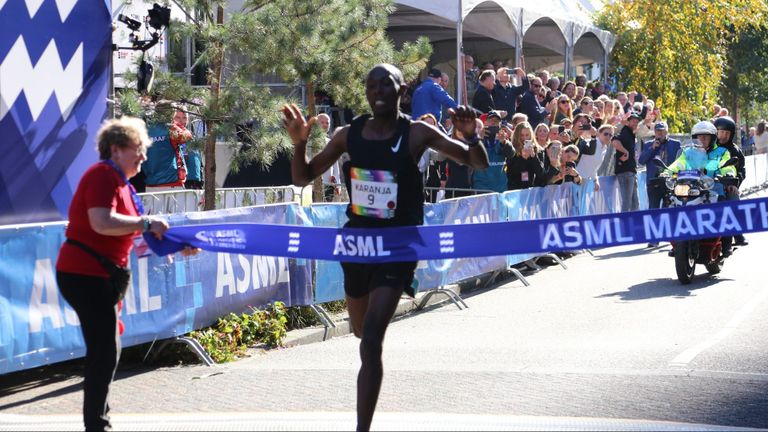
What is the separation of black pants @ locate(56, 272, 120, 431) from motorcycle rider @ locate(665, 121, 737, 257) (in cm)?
1066

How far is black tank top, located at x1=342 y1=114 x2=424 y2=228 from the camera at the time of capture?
259 inches

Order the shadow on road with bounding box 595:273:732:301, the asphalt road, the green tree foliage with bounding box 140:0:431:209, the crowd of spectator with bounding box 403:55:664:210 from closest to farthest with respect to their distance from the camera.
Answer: the asphalt road, the green tree foliage with bounding box 140:0:431:209, the shadow on road with bounding box 595:273:732:301, the crowd of spectator with bounding box 403:55:664:210

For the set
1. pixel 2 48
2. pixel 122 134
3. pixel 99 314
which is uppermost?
pixel 2 48

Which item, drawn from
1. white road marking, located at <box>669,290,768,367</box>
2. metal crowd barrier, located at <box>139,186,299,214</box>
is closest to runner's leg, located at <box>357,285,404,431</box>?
white road marking, located at <box>669,290,768,367</box>

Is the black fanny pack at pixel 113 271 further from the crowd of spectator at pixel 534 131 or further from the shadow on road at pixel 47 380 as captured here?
the crowd of spectator at pixel 534 131

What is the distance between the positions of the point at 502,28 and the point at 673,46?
11478 mm

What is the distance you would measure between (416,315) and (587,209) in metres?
7.02

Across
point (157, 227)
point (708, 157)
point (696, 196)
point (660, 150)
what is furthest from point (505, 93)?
point (157, 227)

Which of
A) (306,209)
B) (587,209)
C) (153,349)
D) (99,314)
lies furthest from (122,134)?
(587,209)

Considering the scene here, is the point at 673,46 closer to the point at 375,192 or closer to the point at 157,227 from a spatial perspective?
the point at 375,192

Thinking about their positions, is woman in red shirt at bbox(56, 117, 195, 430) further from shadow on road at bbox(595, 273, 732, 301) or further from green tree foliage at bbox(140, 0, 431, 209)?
shadow on road at bbox(595, 273, 732, 301)

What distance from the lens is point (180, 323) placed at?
32.8 feet

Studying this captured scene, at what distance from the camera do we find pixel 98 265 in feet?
20.7

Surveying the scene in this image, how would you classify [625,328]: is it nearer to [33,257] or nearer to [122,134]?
[33,257]
